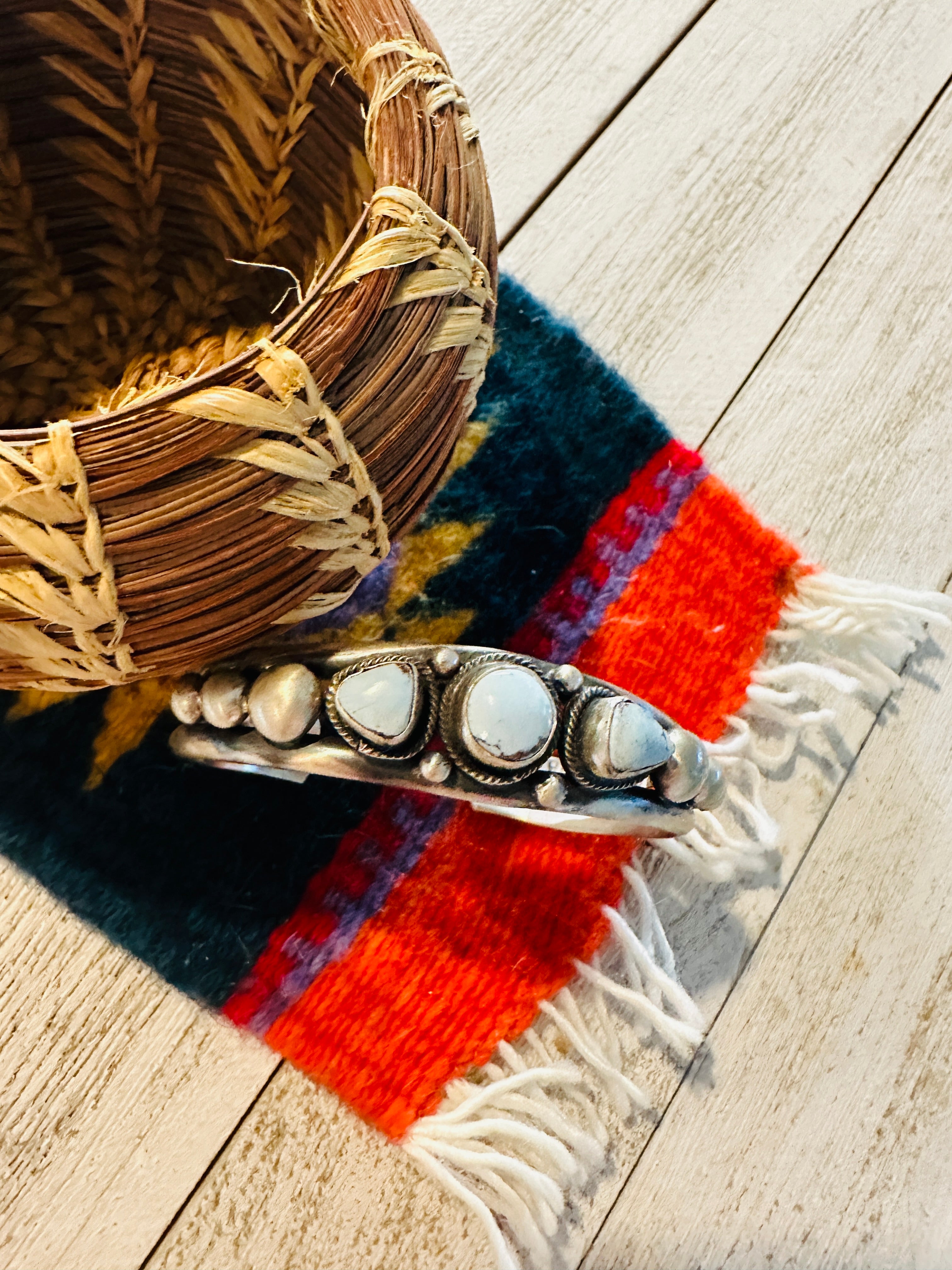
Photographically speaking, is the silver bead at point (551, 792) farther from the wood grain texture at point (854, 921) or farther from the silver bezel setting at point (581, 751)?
the wood grain texture at point (854, 921)

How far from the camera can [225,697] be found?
0.33 m

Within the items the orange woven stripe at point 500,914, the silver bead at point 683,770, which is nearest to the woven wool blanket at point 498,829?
the orange woven stripe at point 500,914

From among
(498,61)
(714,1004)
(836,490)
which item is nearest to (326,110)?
(498,61)

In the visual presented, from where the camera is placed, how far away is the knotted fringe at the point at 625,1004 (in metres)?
0.41

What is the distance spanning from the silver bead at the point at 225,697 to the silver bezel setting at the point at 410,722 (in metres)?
0.03

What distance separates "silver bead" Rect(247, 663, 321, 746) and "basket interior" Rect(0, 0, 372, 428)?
16 cm

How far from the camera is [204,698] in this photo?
1.11 ft

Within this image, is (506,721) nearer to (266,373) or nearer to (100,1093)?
(266,373)

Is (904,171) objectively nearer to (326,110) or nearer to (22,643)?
(326,110)

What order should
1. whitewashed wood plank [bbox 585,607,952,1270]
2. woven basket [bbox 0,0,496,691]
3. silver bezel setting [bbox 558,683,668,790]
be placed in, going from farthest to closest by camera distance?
whitewashed wood plank [bbox 585,607,952,1270] < silver bezel setting [bbox 558,683,668,790] < woven basket [bbox 0,0,496,691]

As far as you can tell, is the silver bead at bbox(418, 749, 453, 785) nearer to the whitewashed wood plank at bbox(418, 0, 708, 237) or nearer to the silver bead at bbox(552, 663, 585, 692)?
the silver bead at bbox(552, 663, 585, 692)

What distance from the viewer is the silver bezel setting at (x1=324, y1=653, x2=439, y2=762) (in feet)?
1.06

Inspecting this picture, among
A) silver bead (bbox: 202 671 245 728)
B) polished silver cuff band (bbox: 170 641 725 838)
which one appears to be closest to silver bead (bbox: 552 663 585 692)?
polished silver cuff band (bbox: 170 641 725 838)

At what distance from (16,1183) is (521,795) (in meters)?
0.28
